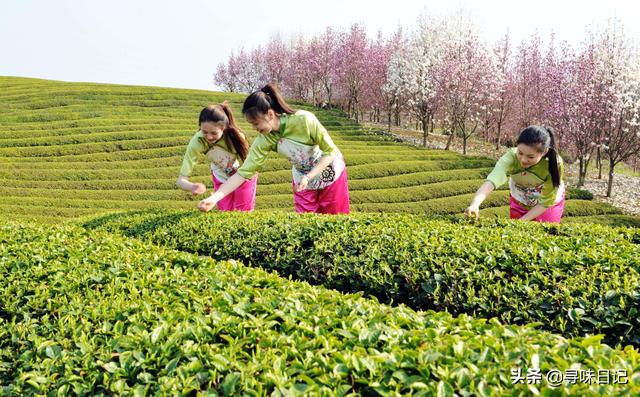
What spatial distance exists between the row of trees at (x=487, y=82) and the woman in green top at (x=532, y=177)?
1562 centimetres

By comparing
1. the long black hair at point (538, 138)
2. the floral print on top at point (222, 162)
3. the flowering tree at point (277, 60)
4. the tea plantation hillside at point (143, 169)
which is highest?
the flowering tree at point (277, 60)

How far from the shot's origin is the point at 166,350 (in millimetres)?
2266

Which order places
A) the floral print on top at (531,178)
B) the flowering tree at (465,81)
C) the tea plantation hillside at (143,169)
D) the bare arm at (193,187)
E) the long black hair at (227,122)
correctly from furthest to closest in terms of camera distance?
the flowering tree at (465,81) → the tea plantation hillside at (143,169) → the long black hair at (227,122) → the bare arm at (193,187) → the floral print on top at (531,178)

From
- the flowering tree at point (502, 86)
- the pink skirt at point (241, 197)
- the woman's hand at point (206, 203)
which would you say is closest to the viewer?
the woman's hand at point (206, 203)

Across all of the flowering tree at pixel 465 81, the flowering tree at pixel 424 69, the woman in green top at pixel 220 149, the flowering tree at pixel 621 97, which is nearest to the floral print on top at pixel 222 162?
the woman in green top at pixel 220 149

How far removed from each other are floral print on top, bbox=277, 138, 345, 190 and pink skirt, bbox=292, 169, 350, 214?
0.31 feet

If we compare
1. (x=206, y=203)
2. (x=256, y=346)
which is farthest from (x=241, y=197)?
(x=256, y=346)

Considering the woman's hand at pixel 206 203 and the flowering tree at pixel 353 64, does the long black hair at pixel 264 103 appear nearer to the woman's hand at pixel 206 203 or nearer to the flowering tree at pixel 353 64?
the woman's hand at pixel 206 203

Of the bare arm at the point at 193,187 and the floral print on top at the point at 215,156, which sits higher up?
the floral print on top at the point at 215,156

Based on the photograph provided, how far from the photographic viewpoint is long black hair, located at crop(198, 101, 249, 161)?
581 cm

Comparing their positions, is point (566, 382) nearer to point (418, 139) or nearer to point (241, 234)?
point (241, 234)

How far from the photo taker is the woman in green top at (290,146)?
17.2ft

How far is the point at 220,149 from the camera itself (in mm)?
6285

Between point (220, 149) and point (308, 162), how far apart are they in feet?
4.28
